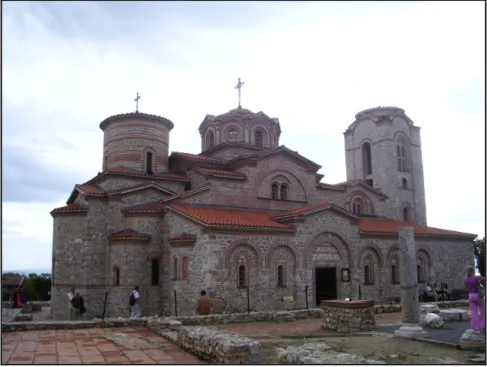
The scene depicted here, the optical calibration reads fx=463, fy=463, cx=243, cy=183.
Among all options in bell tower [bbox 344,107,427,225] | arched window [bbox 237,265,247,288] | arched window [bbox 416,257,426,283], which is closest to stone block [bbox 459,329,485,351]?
arched window [bbox 237,265,247,288]

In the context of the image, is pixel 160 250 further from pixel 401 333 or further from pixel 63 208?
pixel 401 333

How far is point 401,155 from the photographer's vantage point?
29.0m

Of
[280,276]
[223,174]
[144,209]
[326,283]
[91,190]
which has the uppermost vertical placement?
[223,174]

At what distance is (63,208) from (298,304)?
10.9 meters

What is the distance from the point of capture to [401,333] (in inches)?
444

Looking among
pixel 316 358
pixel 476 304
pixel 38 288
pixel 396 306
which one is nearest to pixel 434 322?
pixel 476 304

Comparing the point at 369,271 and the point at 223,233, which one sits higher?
the point at 223,233

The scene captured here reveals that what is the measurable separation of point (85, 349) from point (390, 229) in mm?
17538

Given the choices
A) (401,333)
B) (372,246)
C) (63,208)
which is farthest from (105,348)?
(372,246)

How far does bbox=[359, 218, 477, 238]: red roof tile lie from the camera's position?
74.0 feet

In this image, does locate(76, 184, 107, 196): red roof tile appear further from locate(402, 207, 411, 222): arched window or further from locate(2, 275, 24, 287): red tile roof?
locate(402, 207, 411, 222): arched window

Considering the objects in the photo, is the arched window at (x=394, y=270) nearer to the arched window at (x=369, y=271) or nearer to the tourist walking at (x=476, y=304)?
the arched window at (x=369, y=271)

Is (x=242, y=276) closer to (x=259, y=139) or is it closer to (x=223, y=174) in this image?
(x=223, y=174)

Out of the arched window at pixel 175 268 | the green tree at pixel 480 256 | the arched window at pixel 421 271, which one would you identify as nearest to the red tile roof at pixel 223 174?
the arched window at pixel 175 268
